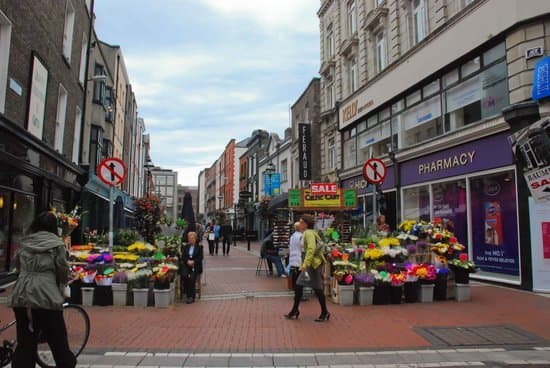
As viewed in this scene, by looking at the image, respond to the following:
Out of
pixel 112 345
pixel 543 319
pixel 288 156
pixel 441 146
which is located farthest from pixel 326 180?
pixel 112 345

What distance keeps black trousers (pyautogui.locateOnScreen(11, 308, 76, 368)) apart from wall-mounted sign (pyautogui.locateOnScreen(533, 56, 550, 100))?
34.3 feet

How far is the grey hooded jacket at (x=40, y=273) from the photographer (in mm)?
4297

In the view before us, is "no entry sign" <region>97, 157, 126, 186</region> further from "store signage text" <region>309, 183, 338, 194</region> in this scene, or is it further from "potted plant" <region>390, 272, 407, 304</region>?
"store signage text" <region>309, 183, 338, 194</region>

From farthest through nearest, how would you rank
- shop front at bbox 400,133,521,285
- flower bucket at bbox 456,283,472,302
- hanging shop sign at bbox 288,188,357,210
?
1. hanging shop sign at bbox 288,188,357,210
2. shop front at bbox 400,133,521,285
3. flower bucket at bbox 456,283,472,302

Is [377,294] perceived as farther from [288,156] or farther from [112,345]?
[288,156]

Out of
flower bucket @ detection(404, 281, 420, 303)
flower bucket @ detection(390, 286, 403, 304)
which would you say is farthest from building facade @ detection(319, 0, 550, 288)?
flower bucket @ detection(390, 286, 403, 304)

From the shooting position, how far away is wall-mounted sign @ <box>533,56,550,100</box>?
10039mm

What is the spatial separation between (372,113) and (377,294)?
39.9ft

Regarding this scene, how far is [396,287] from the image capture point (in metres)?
9.17

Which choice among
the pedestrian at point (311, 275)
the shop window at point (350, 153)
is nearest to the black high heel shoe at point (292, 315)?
the pedestrian at point (311, 275)

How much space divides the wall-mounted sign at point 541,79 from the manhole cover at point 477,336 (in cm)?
574

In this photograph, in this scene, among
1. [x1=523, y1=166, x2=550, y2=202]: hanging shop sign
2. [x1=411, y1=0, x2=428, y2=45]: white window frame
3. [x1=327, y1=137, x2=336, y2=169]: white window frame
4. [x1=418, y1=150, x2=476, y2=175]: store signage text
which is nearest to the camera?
[x1=523, y1=166, x2=550, y2=202]: hanging shop sign

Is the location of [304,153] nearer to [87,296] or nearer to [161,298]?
[161,298]

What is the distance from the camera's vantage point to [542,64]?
10203 mm
